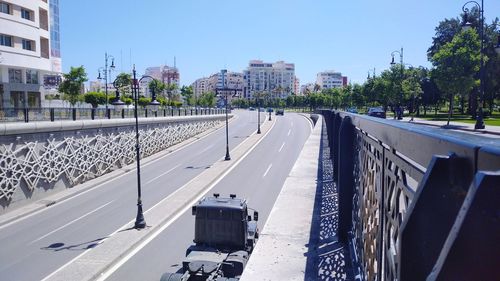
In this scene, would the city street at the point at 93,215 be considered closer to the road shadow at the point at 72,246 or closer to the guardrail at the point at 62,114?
the road shadow at the point at 72,246

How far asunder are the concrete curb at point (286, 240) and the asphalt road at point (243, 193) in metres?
5.10

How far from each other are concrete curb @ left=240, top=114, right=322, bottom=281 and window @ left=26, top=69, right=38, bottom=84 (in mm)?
43191

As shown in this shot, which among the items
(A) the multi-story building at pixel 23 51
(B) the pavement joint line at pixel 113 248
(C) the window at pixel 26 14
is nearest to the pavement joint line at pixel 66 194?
(B) the pavement joint line at pixel 113 248

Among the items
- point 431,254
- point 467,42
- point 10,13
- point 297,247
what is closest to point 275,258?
point 297,247

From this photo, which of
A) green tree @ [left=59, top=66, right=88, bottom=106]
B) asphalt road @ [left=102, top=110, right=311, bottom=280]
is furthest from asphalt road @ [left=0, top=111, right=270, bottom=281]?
green tree @ [left=59, top=66, right=88, bottom=106]

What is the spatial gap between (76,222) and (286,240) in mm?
19886

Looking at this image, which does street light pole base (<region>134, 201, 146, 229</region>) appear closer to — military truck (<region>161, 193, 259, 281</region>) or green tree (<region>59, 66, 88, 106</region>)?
military truck (<region>161, 193, 259, 281</region>)

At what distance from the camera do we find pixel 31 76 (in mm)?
48812

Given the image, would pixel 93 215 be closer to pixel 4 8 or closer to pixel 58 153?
pixel 58 153

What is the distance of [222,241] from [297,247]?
21.5 ft

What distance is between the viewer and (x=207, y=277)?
38.6ft

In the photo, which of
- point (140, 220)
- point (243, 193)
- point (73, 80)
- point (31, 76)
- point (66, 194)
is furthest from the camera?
point (73, 80)

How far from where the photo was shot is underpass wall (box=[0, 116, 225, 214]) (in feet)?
85.4

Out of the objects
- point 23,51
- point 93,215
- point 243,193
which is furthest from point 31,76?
point 243,193
